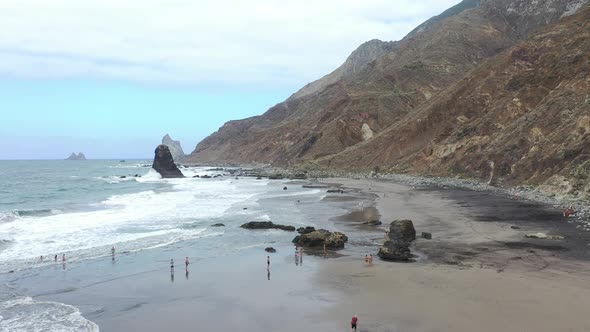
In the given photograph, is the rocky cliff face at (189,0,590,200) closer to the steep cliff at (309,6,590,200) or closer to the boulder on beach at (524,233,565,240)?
the steep cliff at (309,6,590,200)

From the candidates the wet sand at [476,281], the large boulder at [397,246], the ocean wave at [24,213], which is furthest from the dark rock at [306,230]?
the ocean wave at [24,213]

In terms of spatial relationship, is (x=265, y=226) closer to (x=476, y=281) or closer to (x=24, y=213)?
(x=476, y=281)

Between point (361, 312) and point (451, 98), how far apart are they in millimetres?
80122

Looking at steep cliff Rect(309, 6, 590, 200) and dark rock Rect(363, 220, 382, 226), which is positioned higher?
steep cliff Rect(309, 6, 590, 200)

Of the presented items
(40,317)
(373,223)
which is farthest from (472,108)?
(40,317)

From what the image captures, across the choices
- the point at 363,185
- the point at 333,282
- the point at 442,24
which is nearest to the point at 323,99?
the point at 442,24

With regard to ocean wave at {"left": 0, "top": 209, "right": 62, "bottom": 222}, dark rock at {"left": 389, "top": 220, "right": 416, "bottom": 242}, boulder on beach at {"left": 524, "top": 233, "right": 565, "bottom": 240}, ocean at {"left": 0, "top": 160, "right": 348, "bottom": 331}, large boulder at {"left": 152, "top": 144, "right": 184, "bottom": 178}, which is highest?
large boulder at {"left": 152, "top": 144, "right": 184, "bottom": 178}

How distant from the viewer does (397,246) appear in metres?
25.1

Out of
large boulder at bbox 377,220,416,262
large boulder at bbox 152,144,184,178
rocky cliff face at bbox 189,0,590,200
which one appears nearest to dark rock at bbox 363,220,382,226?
large boulder at bbox 377,220,416,262

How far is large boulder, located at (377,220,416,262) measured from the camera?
2467 centimetres

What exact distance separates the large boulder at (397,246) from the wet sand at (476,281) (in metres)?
0.72

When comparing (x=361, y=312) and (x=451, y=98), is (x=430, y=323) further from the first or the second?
(x=451, y=98)

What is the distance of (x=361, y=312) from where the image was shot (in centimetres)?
1695

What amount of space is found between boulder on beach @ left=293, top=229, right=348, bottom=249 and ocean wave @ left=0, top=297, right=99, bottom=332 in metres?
14.4
